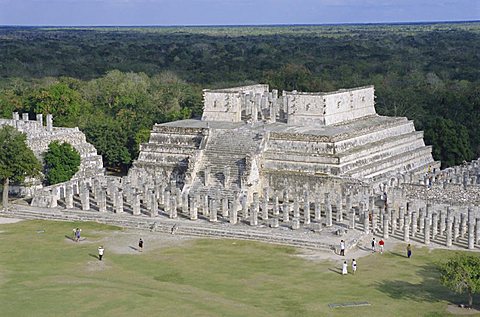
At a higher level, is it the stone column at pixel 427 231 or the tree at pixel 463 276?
the stone column at pixel 427 231

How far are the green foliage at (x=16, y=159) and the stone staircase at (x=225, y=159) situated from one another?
7398 millimetres

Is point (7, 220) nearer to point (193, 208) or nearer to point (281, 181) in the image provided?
point (193, 208)

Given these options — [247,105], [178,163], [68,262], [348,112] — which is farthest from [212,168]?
[68,262]

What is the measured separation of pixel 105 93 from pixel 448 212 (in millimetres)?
34911

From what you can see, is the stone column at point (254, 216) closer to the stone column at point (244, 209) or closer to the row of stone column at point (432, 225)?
the stone column at point (244, 209)

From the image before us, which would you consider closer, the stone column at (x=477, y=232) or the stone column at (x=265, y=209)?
the stone column at (x=477, y=232)

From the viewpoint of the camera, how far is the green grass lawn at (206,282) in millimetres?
24844

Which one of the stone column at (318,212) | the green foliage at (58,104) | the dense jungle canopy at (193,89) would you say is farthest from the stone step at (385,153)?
the green foliage at (58,104)

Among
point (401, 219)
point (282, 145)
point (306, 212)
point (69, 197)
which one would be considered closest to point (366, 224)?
point (401, 219)

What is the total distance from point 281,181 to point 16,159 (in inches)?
472

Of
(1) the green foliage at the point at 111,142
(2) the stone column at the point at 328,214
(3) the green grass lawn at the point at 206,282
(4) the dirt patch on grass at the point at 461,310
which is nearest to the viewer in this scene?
(4) the dirt patch on grass at the point at 461,310

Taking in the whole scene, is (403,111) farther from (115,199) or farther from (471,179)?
(115,199)

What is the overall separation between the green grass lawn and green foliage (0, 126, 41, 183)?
5.36 m

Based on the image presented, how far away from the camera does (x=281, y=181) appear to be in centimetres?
3925
